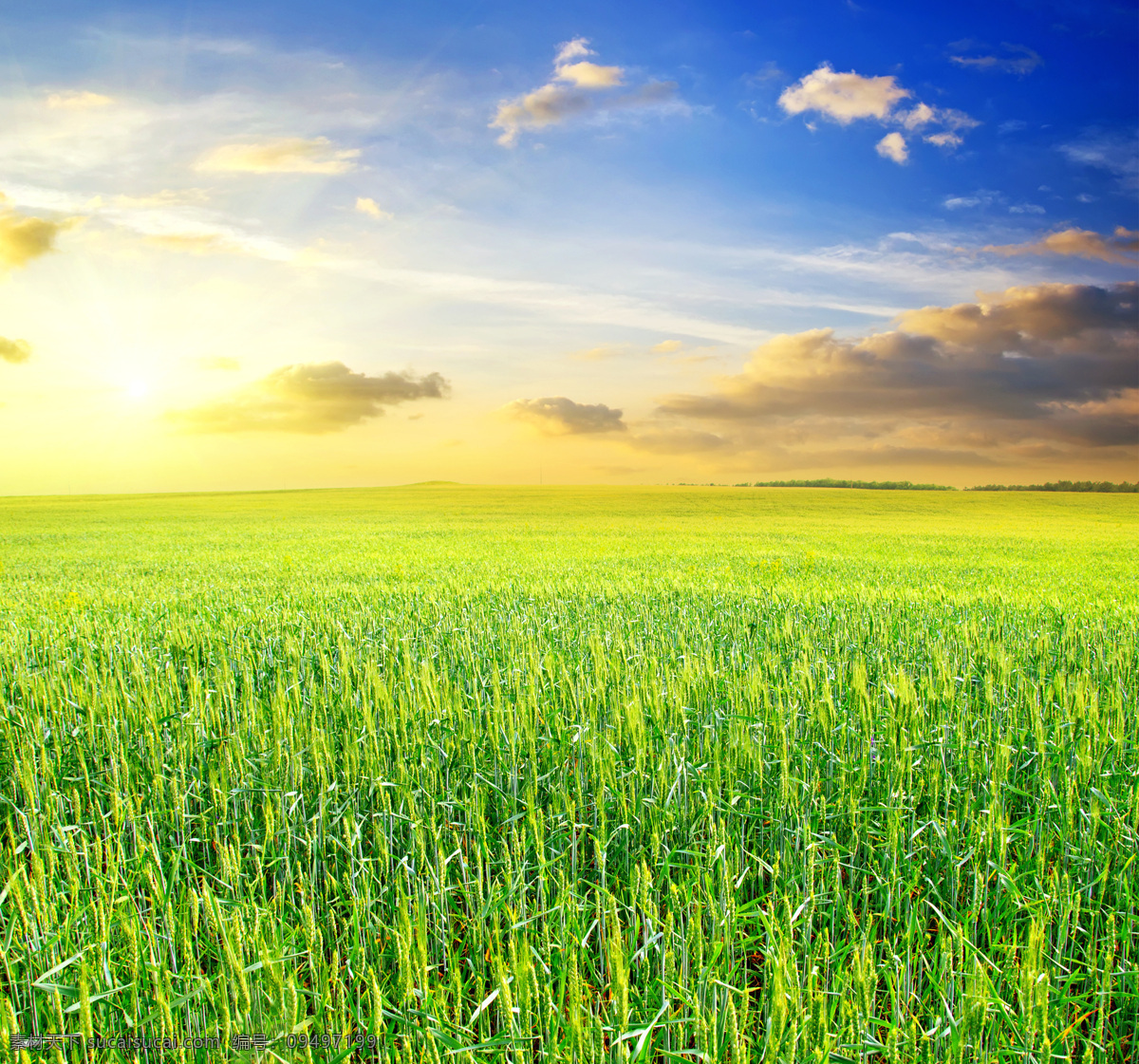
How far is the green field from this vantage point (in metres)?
2.36

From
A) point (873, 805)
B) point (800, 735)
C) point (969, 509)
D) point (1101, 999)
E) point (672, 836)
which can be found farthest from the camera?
point (969, 509)

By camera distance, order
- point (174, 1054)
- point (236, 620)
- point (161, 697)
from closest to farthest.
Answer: point (174, 1054) → point (161, 697) → point (236, 620)

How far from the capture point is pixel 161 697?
5.30 meters

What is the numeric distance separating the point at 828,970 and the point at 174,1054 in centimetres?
230

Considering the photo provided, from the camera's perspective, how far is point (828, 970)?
2.64m

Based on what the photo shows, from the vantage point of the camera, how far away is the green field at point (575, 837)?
2.36 metres

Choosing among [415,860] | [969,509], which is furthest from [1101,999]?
[969,509]

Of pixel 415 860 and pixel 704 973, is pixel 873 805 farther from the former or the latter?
pixel 415 860

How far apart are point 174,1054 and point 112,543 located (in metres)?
31.1

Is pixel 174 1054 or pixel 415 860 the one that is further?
pixel 415 860

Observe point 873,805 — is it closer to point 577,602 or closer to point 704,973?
point 704,973

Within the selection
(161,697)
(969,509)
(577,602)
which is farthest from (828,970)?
(969,509)

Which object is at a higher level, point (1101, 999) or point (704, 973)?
point (704, 973)

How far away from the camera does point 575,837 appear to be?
11.2ft
